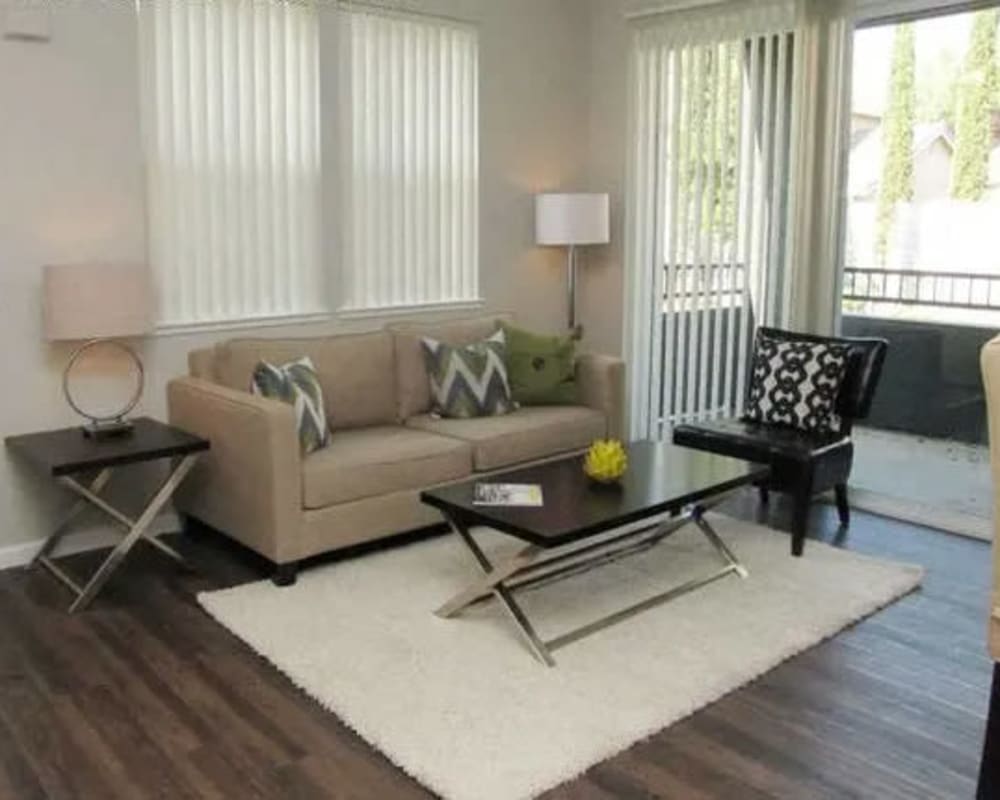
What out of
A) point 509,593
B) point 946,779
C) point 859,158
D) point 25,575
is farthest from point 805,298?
point 25,575

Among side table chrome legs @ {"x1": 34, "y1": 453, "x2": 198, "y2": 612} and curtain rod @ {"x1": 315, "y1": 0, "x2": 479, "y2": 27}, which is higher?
curtain rod @ {"x1": 315, "y1": 0, "x2": 479, "y2": 27}

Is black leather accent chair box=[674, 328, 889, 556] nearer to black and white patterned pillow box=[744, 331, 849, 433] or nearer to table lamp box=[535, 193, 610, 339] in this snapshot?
black and white patterned pillow box=[744, 331, 849, 433]

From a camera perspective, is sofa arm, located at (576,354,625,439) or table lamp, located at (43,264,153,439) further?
sofa arm, located at (576,354,625,439)

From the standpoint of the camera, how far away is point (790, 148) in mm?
4824

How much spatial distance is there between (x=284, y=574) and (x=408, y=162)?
90.3 inches

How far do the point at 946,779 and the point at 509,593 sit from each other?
1393 mm

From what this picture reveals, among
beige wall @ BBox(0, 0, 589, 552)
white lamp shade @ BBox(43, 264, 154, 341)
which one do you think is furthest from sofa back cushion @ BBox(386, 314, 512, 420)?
white lamp shade @ BBox(43, 264, 154, 341)

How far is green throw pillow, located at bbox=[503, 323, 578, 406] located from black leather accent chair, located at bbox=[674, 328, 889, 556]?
0.63 m

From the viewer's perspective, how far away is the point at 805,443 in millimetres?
4172

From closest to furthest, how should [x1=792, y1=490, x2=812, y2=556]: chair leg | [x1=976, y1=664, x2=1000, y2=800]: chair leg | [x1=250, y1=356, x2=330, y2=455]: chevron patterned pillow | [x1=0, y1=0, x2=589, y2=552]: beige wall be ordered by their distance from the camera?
[x1=976, y1=664, x2=1000, y2=800]: chair leg, [x1=0, y1=0, x2=589, y2=552]: beige wall, [x1=250, y1=356, x2=330, y2=455]: chevron patterned pillow, [x1=792, y1=490, x2=812, y2=556]: chair leg

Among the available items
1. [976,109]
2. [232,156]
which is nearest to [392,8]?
[232,156]

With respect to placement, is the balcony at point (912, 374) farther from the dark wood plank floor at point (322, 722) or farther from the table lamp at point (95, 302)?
the table lamp at point (95, 302)

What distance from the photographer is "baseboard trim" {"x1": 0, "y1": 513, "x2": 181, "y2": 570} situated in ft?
12.8

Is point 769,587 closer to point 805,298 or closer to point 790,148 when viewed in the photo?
point 805,298
